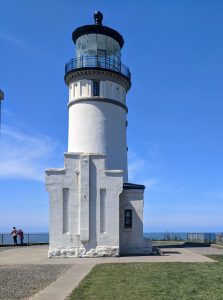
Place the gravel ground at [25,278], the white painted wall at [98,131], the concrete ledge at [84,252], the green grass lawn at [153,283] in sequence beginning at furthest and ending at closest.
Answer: the white painted wall at [98,131]
the concrete ledge at [84,252]
the gravel ground at [25,278]
the green grass lawn at [153,283]

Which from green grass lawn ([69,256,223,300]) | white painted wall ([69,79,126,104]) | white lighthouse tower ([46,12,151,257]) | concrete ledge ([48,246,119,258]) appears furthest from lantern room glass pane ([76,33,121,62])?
green grass lawn ([69,256,223,300])

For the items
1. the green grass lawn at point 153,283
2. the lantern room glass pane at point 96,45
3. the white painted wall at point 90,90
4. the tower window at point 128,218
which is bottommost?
the green grass lawn at point 153,283

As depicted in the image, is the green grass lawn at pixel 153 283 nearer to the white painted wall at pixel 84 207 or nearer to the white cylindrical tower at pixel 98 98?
the white painted wall at pixel 84 207

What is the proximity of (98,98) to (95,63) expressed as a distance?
2.36 m

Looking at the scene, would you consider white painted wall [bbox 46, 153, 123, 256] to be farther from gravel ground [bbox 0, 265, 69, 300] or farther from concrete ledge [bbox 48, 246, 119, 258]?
gravel ground [bbox 0, 265, 69, 300]

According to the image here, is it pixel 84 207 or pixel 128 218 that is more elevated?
pixel 84 207

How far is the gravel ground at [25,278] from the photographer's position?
10711mm

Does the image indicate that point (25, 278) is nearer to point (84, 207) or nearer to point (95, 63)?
point (84, 207)

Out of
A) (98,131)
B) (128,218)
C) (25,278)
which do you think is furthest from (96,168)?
(25,278)

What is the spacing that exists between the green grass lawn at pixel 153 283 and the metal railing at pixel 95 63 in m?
13.3

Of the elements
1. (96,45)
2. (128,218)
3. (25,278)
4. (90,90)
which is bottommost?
(25,278)

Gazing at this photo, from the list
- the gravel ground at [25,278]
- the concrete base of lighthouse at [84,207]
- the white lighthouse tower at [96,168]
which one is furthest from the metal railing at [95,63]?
the gravel ground at [25,278]

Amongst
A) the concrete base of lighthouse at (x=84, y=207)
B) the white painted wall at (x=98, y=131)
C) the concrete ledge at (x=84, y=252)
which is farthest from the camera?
the white painted wall at (x=98, y=131)

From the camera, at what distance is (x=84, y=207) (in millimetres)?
21094
